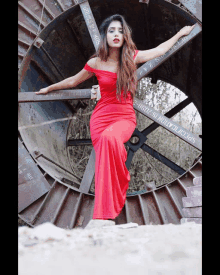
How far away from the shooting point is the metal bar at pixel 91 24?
4168 mm

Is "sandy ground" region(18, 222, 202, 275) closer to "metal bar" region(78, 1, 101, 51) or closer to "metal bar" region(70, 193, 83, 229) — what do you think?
"metal bar" region(70, 193, 83, 229)

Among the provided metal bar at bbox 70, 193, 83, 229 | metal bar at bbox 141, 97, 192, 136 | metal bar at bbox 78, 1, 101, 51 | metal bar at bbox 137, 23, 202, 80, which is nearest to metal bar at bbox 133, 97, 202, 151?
metal bar at bbox 137, 23, 202, 80

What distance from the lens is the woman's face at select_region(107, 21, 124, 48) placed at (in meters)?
3.38

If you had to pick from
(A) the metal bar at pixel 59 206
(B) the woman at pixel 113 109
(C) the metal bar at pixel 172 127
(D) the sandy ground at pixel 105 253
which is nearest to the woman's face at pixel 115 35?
(B) the woman at pixel 113 109

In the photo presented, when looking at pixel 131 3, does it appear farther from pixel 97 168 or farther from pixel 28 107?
pixel 97 168

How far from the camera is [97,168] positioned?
316 centimetres

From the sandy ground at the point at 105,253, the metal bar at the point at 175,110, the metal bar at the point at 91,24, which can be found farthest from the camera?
the metal bar at the point at 175,110

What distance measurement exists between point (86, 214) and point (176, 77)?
199 inches

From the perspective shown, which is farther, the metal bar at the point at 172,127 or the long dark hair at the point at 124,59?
the metal bar at the point at 172,127

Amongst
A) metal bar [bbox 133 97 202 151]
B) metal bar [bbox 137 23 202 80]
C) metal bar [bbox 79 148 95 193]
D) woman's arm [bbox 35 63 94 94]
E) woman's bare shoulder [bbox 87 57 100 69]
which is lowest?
metal bar [bbox 79 148 95 193]

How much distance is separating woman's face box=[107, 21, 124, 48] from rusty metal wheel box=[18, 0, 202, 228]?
728 millimetres

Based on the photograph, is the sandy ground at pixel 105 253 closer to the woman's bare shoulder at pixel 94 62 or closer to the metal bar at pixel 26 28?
the woman's bare shoulder at pixel 94 62

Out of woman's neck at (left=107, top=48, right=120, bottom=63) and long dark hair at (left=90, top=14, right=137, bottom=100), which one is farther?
woman's neck at (left=107, top=48, right=120, bottom=63)

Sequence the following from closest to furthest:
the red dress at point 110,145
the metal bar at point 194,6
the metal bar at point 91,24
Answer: the red dress at point 110,145
the metal bar at point 91,24
the metal bar at point 194,6
